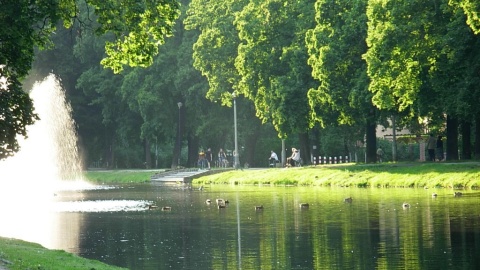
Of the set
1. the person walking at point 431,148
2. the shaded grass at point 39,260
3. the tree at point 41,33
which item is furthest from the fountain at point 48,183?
the person walking at point 431,148

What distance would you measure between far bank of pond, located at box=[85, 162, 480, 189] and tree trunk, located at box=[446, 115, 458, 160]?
2.52 metres

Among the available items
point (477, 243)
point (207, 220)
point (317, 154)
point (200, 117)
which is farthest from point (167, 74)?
point (477, 243)

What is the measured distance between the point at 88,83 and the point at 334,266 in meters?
79.6

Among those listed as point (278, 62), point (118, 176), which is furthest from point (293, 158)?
point (118, 176)

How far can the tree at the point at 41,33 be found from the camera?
82.2ft

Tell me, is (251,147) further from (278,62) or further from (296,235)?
(296,235)

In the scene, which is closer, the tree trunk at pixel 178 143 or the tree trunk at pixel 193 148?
the tree trunk at pixel 178 143

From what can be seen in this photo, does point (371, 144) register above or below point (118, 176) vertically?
above

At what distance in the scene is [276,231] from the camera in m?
32.6

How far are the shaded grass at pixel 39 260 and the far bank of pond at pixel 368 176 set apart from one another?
1144 inches

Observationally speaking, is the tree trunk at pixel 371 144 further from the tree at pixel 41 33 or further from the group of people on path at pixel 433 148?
the tree at pixel 41 33

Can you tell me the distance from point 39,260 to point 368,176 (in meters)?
38.8

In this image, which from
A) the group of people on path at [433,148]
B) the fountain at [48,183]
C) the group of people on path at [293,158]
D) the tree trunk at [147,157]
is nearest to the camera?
the fountain at [48,183]

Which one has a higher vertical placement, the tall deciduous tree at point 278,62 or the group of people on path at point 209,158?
the tall deciduous tree at point 278,62
